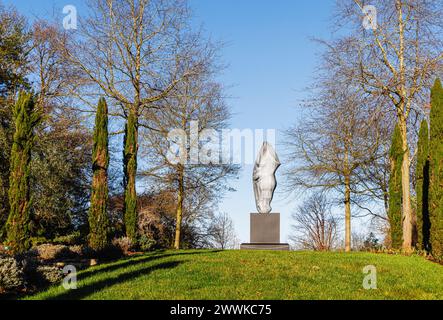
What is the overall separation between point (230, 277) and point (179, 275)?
103 cm

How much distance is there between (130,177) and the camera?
17.7 meters

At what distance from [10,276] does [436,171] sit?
12.2m

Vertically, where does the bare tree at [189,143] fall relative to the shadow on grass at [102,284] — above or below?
above

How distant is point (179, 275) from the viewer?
9.40 metres

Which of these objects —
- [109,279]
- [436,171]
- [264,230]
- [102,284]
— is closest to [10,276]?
[102,284]

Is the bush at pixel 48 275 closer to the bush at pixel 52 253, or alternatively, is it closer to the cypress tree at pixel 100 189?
the bush at pixel 52 253

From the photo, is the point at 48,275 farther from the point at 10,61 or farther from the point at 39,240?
the point at 10,61

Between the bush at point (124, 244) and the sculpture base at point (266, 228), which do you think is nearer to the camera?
the bush at point (124, 244)

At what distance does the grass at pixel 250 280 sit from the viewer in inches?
301

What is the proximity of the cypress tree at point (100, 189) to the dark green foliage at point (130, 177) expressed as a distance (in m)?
2.15

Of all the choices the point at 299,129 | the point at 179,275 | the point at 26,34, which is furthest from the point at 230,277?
the point at 26,34

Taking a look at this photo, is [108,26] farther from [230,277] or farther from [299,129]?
[230,277]

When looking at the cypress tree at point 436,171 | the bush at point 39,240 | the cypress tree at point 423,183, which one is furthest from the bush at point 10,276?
the cypress tree at point 423,183

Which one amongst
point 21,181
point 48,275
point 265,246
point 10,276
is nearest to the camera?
point 10,276
